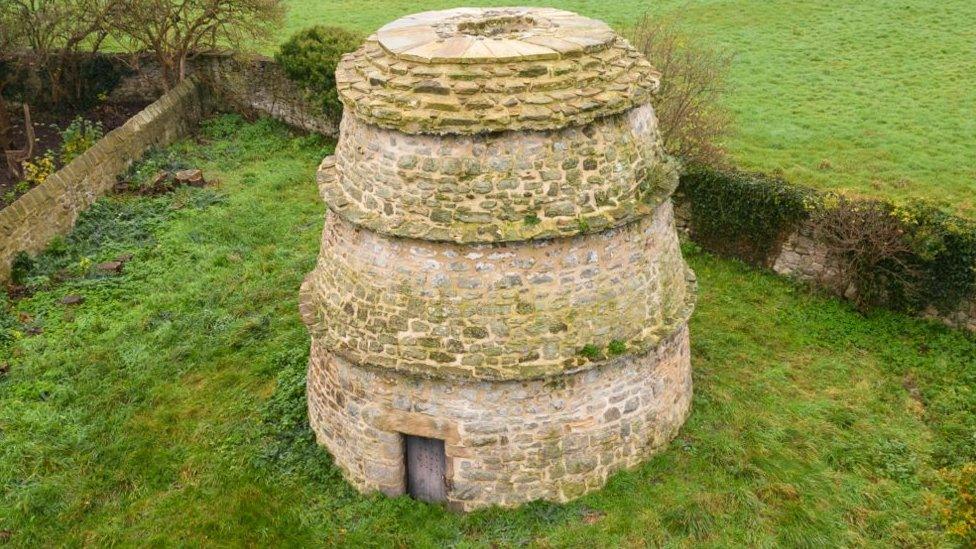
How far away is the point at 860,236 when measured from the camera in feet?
47.1

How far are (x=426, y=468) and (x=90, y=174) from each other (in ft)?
45.6

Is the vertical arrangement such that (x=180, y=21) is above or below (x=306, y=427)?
above

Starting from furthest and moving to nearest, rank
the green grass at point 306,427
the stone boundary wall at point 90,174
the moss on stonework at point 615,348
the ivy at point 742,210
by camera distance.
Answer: the stone boundary wall at point 90,174 → the ivy at point 742,210 → the green grass at point 306,427 → the moss on stonework at point 615,348

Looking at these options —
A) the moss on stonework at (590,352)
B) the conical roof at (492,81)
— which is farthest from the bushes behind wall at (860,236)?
the moss on stonework at (590,352)

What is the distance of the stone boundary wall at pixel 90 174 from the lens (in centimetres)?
1662

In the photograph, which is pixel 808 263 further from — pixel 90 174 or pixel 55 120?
pixel 55 120

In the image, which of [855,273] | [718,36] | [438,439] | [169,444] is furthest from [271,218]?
[718,36]

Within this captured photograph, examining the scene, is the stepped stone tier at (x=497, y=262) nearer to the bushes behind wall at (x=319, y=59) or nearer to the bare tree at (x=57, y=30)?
the bushes behind wall at (x=319, y=59)

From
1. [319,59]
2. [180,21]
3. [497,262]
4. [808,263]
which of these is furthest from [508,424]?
[180,21]

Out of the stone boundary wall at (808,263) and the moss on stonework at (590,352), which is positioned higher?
the moss on stonework at (590,352)

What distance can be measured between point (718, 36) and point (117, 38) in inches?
841

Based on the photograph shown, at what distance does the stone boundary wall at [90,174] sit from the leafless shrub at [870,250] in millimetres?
16479

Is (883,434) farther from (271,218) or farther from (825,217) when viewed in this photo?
(271,218)

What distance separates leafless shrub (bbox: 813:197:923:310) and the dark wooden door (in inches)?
352
